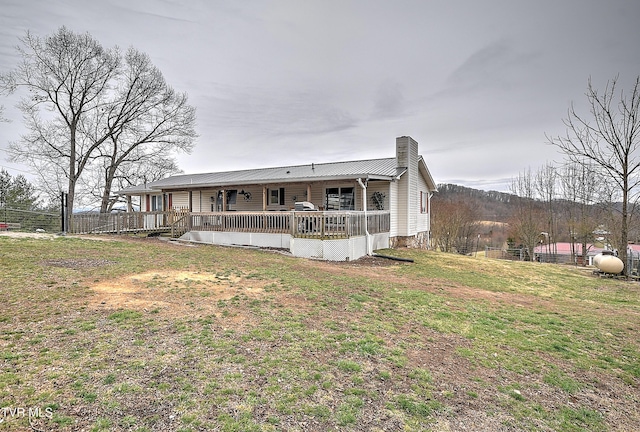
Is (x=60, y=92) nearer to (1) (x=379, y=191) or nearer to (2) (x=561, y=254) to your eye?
(1) (x=379, y=191)

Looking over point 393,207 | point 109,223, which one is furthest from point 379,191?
point 109,223

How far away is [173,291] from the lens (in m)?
6.43

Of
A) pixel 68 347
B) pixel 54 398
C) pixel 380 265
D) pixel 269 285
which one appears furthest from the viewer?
pixel 380 265

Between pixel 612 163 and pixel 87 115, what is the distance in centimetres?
3378

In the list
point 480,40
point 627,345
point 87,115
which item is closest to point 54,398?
point 627,345

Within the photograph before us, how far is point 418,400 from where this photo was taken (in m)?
3.21

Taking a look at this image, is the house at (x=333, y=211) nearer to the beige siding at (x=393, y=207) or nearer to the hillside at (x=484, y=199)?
the beige siding at (x=393, y=207)

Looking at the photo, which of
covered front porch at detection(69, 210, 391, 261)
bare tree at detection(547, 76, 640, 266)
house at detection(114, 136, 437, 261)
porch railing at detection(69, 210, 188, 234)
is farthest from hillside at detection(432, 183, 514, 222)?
porch railing at detection(69, 210, 188, 234)

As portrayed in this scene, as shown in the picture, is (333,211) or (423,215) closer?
(333,211)

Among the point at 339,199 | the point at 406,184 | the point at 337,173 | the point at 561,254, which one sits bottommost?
the point at 561,254

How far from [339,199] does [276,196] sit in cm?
403

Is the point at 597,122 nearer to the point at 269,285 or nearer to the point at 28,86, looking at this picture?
the point at 269,285

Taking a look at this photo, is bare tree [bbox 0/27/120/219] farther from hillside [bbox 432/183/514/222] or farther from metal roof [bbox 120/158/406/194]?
hillside [bbox 432/183/514/222]

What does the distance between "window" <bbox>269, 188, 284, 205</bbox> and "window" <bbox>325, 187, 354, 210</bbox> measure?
293 cm
